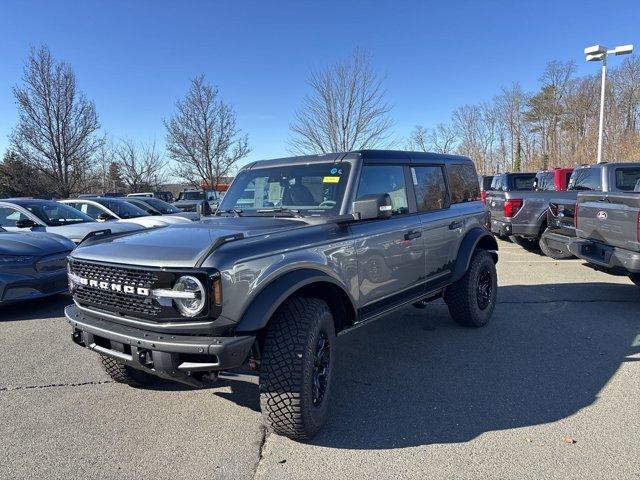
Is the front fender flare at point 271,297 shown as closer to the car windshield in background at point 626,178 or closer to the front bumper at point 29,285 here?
the front bumper at point 29,285

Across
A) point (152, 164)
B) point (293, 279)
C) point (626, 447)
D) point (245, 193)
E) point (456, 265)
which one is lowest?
point (626, 447)

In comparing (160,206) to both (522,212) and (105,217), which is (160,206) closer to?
(105,217)

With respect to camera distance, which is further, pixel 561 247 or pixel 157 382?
pixel 561 247

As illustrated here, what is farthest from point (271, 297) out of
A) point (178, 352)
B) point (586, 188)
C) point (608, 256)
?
point (586, 188)

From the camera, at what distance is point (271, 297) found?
273 centimetres

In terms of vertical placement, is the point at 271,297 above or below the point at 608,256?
above

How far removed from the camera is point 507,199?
34.1 ft

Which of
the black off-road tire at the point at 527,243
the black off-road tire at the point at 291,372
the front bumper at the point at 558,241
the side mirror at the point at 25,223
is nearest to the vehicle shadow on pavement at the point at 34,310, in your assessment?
the side mirror at the point at 25,223

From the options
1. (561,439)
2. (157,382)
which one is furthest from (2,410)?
(561,439)

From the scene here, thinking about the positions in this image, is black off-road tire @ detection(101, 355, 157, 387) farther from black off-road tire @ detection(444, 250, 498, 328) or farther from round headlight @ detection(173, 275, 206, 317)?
black off-road tire @ detection(444, 250, 498, 328)

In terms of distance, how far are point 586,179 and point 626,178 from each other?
0.90m

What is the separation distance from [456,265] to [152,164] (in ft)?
118

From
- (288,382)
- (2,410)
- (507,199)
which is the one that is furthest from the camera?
(507,199)

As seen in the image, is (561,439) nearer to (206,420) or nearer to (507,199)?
(206,420)
